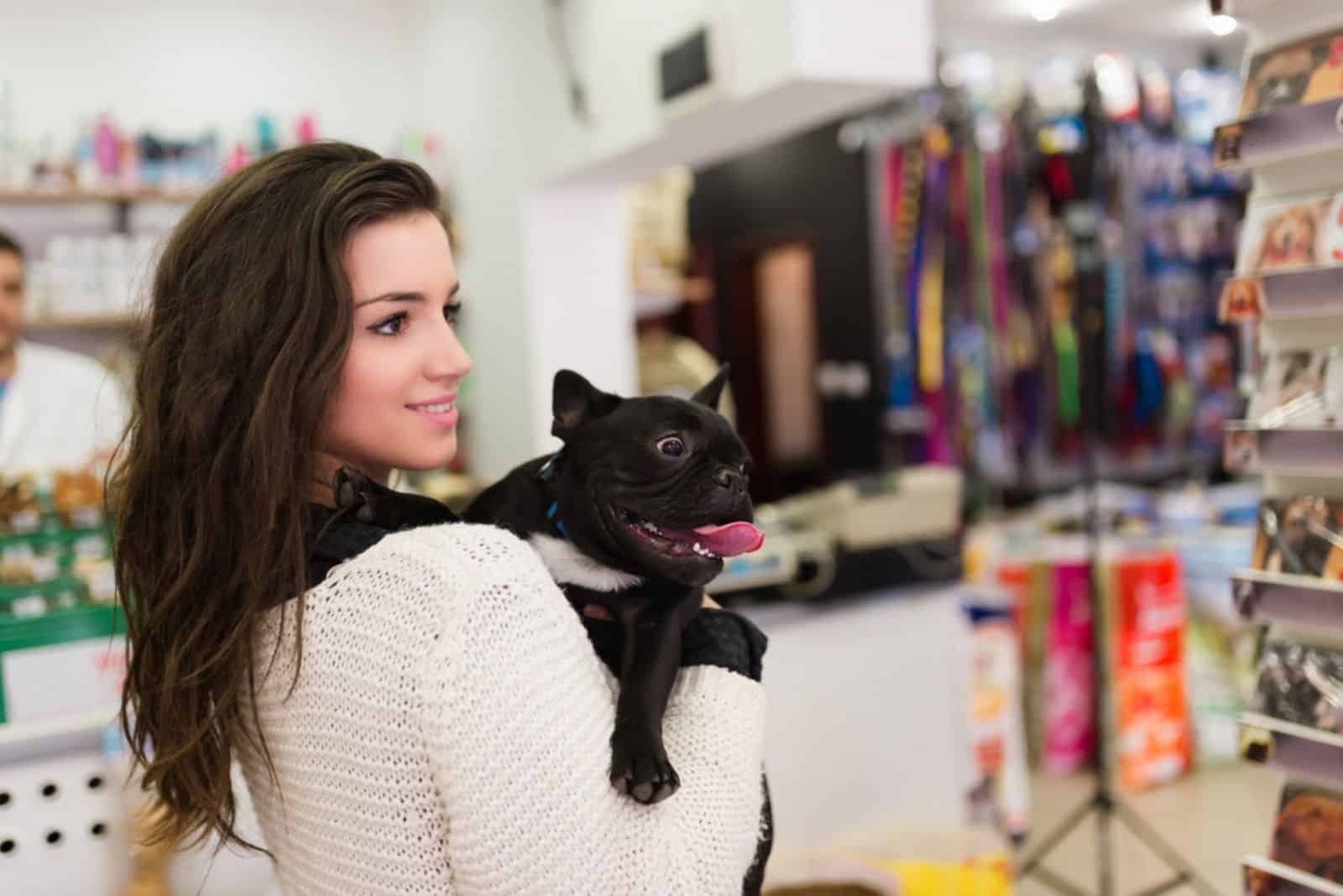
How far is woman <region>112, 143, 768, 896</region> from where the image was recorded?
2.89 feet

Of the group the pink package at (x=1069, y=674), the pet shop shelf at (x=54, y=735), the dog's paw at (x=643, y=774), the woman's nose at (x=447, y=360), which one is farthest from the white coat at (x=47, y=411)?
the pink package at (x=1069, y=674)

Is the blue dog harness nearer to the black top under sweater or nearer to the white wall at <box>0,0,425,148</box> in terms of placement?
the black top under sweater

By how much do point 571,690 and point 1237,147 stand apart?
0.91 meters

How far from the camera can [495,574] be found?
0.90m

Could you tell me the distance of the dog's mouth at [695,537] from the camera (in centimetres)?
104

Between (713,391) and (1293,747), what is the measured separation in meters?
0.71

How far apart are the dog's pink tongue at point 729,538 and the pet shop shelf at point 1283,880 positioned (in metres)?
0.66

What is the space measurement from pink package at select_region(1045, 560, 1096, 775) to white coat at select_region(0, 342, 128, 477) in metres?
3.14

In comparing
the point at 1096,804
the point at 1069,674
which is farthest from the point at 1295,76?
the point at 1069,674

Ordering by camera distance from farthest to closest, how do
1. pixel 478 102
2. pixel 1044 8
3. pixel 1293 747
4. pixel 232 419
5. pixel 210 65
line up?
1. pixel 210 65
2. pixel 478 102
3. pixel 1044 8
4. pixel 1293 747
5. pixel 232 419

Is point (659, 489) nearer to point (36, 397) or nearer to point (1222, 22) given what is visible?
point (1222, 22)

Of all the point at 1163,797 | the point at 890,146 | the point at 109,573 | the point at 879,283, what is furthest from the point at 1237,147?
the point at 879,283

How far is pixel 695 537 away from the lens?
1062mm

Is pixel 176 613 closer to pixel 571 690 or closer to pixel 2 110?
pixel 571 690
